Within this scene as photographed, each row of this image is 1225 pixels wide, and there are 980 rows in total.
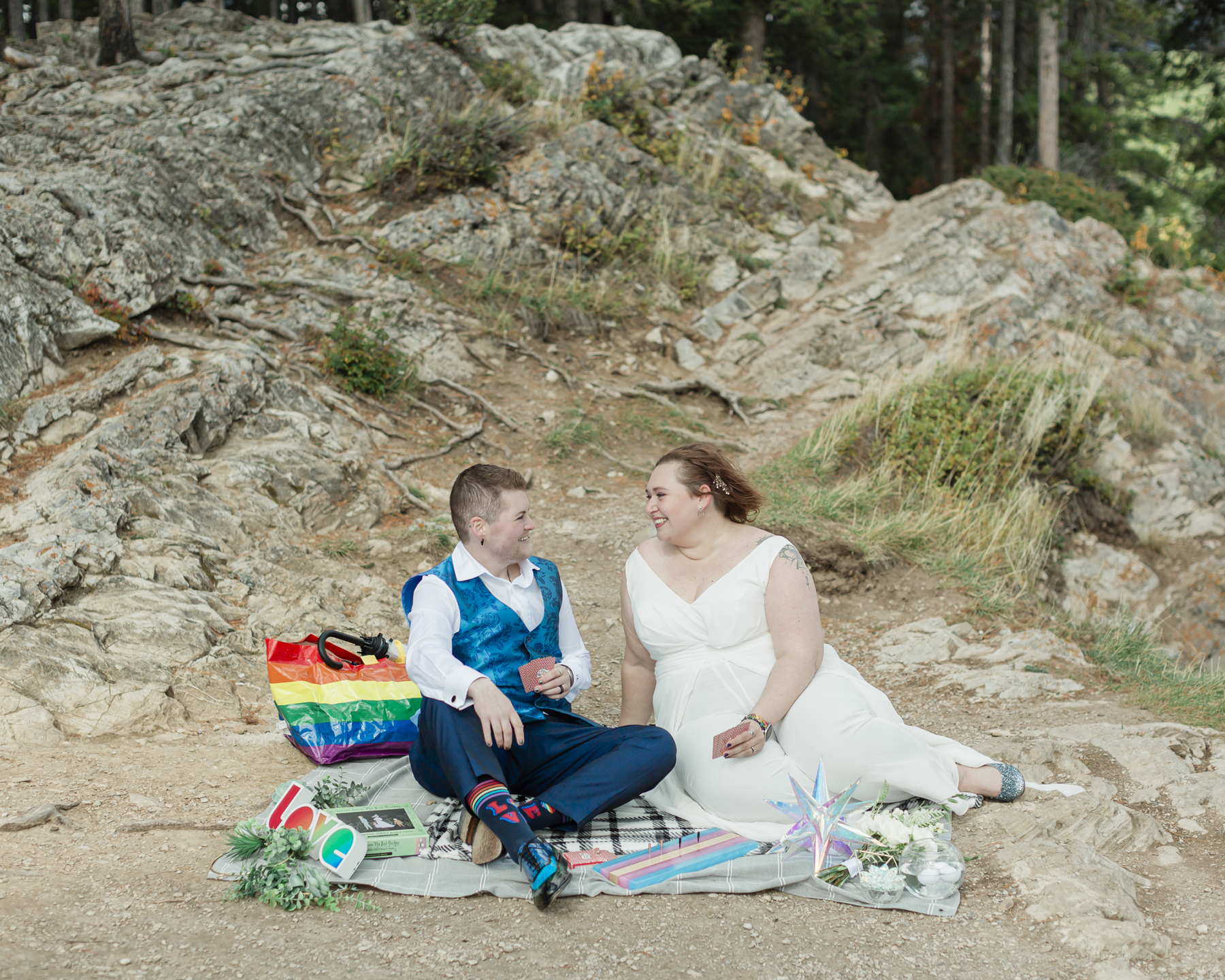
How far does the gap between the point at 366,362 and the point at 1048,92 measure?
13560 millimetres

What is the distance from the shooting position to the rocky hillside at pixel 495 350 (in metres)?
3.92

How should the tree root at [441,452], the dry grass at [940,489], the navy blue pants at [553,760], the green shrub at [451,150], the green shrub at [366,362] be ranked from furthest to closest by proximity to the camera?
the green shrub at [451,150] < the green shrub at [366,362] < the tree root at [441,452] < the dry grass at [940,489] < the navy blue pants at [553,760]

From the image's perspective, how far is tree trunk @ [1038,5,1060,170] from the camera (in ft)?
49.8

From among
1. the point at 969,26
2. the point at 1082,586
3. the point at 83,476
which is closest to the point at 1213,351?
the point at 1082,586

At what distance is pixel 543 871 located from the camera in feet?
7.76

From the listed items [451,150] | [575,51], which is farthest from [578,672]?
[575,51]

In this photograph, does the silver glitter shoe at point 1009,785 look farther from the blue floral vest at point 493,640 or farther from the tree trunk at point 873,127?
the tree trunk at point 873,127

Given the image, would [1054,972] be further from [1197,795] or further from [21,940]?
[21,940]

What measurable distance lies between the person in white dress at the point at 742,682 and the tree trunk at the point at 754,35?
1548cm

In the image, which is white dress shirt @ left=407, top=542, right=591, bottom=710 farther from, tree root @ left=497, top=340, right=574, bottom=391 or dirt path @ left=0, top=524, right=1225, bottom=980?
tree root @ left=497, top=340, right=574, bottom=391

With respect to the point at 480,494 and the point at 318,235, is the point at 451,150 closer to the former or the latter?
the point at 318,235

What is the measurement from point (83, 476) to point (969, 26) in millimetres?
24992

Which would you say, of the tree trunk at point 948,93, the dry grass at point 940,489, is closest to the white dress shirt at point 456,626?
the dry grass at point 940,489

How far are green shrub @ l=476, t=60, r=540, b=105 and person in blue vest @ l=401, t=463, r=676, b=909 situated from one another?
1051cm
